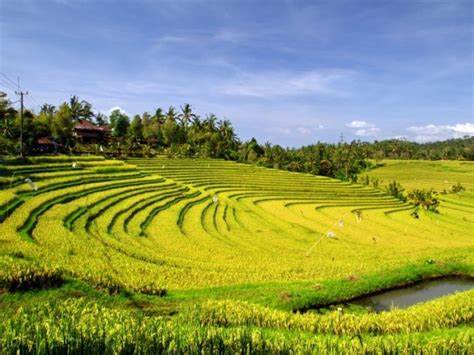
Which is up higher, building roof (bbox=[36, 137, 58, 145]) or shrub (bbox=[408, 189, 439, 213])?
building roof (bbox=[36, 137, 58, 145])

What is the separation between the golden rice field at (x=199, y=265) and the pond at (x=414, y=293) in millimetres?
413

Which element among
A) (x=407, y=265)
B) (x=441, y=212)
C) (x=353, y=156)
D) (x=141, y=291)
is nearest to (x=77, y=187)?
(x=141, y=291)

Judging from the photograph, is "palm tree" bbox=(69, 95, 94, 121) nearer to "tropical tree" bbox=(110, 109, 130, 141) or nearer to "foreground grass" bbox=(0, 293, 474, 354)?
"tropical tree" bbox=(110, 109, 130, 141)

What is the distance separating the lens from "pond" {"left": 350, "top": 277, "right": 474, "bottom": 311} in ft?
45.5

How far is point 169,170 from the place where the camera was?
1640 inches

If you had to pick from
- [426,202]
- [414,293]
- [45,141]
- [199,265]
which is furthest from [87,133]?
[414,293]

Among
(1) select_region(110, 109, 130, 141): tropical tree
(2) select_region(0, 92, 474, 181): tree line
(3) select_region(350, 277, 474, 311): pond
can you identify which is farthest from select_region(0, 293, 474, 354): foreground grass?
(1) select_region(110, 109, 130, 141): tropical tree

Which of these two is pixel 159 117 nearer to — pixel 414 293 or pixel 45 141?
pixel 45 141

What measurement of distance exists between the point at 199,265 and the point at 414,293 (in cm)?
832

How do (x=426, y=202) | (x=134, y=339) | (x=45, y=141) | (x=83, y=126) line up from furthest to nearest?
(x=83, y=126) < (x=426, y=202) < (x=45, y=141) < (x=134, y=339)

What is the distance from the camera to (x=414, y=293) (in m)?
15.4

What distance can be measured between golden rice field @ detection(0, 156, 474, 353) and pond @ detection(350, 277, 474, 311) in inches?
16.2

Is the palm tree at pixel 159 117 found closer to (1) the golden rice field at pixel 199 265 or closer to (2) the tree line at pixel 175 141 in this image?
(2) the tree line at pixel 175 141

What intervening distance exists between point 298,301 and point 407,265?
714 cm
